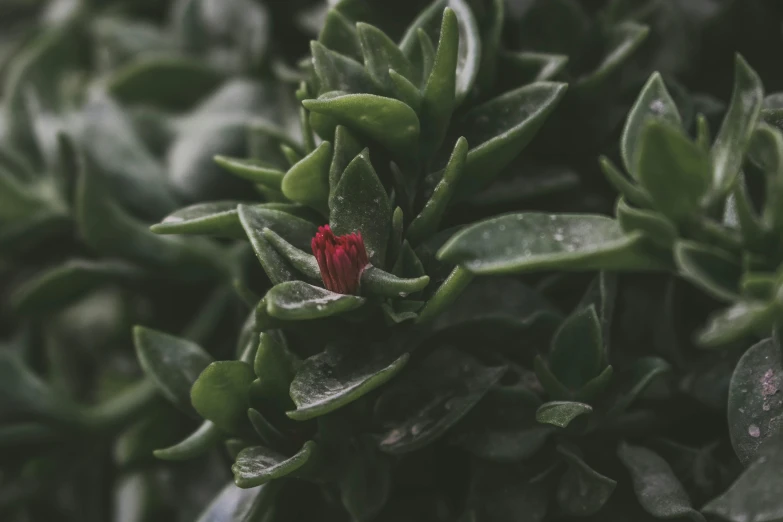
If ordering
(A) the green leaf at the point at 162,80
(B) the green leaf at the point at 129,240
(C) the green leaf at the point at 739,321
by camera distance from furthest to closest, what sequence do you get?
1. (A) the green leaf at the point at 162,80
2. (B) the green leaf at the point at 129,240
3. (C) the green leaf at the point at 739,321

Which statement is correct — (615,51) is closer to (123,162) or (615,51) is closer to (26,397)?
(123,162)

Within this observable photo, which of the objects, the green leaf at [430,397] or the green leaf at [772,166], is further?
the green leaf at [430,397]

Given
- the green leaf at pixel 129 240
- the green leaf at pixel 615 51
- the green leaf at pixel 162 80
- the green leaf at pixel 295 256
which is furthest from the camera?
the green leaf at pixel 162 80

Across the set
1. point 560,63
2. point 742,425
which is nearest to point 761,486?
point 742,425

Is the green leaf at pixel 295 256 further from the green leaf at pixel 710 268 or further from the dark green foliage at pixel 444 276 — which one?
the green leaf at pixel 710 268

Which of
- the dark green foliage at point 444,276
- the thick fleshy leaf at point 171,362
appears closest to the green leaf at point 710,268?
the dark green foliage at point 444,276

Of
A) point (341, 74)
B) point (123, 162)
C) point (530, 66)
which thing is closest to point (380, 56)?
point (341, 74)

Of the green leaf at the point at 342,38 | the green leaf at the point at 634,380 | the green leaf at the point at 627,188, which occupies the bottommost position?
the green leaf at the point at 634,380
